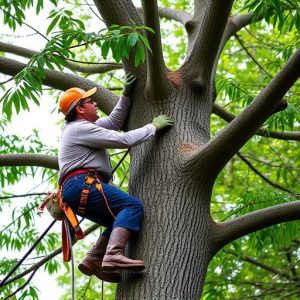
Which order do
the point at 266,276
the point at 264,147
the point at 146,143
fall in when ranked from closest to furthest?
1. the point at 146,143
2. the point at 266,276
3. the point at 264,147

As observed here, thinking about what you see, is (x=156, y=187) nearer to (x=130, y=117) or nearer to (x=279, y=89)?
(x=130, y=117)

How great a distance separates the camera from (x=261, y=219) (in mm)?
4461

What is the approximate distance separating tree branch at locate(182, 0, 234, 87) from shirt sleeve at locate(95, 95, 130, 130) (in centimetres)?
52

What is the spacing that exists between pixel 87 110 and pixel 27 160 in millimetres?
638

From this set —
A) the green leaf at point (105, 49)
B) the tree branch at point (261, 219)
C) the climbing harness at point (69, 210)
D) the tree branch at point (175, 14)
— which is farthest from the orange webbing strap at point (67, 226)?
the tree branch at point (175, 14)

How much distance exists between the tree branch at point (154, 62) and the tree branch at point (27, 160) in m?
0.91

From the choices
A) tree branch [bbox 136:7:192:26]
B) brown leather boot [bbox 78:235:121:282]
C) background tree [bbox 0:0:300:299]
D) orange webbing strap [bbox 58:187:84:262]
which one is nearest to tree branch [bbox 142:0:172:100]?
background tree [bbox 0:0:300:299]

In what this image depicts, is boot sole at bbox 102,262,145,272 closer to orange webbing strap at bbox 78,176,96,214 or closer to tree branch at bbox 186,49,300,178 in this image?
orange webbing strap at bbox 78,176,96,214

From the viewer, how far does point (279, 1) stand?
4707 millimetres

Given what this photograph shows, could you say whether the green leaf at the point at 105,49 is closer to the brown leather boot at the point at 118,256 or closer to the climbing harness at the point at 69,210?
the climbing harness at the point at 69,210

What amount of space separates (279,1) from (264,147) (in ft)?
26.8

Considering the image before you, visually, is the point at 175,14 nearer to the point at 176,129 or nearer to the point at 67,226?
the point at 176,129

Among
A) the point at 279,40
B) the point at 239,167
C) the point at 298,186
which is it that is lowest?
the point at 298,186

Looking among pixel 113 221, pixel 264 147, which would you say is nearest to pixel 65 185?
pixel 113 221
